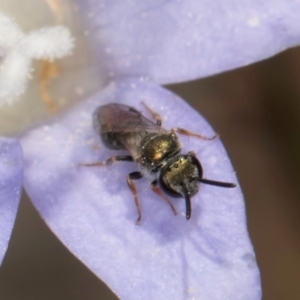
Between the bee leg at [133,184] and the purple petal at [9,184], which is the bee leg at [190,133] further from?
the purple petal at [9,184]

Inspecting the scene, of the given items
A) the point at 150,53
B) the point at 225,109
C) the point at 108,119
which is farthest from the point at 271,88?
the point at 108,119

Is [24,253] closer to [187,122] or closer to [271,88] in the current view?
[187,122]

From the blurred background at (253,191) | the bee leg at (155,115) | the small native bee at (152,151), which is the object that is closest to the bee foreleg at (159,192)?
the small native bee at (152,151)

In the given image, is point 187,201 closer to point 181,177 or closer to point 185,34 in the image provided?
point 181,177

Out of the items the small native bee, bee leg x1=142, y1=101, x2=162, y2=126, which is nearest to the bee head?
the small native bee

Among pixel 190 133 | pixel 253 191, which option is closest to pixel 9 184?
pixel 190 133

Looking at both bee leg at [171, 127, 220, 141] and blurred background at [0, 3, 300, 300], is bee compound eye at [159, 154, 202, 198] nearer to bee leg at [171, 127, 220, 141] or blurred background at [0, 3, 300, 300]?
bee leg at [171, 127, 220, 141]
